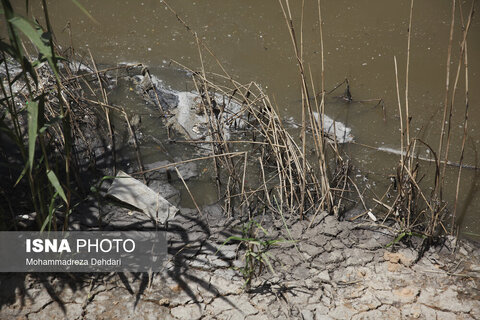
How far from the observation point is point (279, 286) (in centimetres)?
212

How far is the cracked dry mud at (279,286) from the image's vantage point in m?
2.01

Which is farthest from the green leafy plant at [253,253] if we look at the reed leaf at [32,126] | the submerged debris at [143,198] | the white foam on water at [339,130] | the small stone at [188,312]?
the white foam on water at [339,130]

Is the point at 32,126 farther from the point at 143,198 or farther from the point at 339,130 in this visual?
the point at 339,130

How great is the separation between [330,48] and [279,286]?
231 centimetres

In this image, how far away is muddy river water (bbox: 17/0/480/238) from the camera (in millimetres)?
3203

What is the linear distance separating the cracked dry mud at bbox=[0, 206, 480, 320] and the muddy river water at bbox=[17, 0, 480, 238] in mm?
756

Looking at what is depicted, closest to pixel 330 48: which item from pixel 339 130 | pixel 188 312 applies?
pixel 339 130

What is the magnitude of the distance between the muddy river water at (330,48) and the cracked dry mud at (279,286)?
76cm

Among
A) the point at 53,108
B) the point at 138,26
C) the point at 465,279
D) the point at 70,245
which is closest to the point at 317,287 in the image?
the point at 465,279

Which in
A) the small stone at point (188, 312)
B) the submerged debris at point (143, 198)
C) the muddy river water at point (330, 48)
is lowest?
the small stone at point (188, 312)

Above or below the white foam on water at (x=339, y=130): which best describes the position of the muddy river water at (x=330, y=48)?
above

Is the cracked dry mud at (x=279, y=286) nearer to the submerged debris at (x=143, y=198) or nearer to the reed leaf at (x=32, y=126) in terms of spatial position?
the submerged debris at (x=143, y=198)

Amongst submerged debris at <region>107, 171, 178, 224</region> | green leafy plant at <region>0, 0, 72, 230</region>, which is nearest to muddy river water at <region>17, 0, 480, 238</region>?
submerged debris at <region>107, 171, 178, 224</region>

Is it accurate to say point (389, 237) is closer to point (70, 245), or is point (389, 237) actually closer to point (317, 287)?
point (317, 287)
